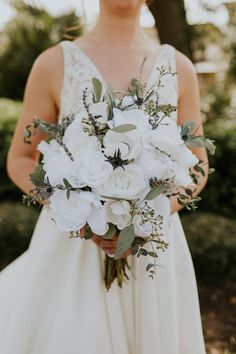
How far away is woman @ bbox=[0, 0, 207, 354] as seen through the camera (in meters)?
1.81

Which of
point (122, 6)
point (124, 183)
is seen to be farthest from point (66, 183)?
point (122, 6)

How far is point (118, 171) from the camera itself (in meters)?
1.43

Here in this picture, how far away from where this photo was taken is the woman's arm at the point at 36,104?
75.5 inches

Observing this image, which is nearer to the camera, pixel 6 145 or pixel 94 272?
pixel 94 272

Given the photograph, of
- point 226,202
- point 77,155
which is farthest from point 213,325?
point 77,155

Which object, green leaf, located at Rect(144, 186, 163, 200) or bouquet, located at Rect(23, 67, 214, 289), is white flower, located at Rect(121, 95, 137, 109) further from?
green leaf, located at Rect(144, 186, 163, 200)

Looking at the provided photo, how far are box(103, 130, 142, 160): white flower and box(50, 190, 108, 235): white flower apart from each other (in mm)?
134

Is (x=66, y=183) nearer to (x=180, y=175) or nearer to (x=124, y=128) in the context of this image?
(x=124, y=128)

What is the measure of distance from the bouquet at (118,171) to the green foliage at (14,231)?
3.18 m

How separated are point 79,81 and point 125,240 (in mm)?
703

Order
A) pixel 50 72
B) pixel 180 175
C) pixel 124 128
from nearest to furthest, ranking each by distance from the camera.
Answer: pixel 124 128 < pixel 180 175 < pixel 50 72

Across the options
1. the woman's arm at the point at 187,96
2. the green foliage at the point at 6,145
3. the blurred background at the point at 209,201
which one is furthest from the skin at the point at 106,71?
the green foliage at the point at 6,145

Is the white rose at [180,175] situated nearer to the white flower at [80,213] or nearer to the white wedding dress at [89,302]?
the white flower at [80,213]

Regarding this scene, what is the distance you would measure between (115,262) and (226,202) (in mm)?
3098
